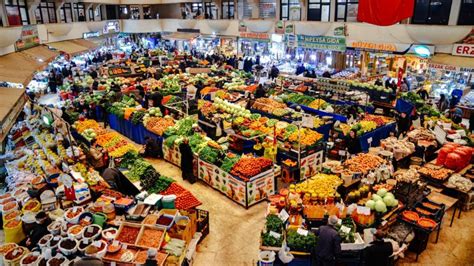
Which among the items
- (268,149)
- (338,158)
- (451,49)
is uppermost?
(451,49)

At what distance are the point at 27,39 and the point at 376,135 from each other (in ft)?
54.0

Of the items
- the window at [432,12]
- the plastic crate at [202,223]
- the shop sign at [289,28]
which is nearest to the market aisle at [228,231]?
the plastic crate at [202,223]

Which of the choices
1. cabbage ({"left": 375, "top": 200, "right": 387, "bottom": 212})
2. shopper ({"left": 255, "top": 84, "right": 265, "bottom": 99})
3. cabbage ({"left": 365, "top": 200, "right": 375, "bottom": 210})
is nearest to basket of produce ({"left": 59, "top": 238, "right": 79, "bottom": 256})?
cabbage ({"left": 365, "top": 200, "right": 375, "bottom": 210})

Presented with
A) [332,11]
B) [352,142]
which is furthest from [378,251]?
[332,11]

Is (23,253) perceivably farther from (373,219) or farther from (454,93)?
(454,93)

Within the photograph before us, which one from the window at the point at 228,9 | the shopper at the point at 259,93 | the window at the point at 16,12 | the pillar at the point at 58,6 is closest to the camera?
the shopper at the point at 259,93

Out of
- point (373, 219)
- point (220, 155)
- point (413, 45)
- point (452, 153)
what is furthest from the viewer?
point (413, 45)

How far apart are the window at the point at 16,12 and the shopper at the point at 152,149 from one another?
1109 centimetres

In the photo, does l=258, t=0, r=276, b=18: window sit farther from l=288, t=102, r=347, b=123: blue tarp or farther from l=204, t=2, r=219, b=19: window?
l=288, t=102, r=347, b=123: blue tarp

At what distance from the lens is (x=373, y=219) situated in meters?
7.56

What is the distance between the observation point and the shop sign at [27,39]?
53.0 ft

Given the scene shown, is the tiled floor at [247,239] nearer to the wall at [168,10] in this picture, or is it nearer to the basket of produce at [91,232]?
the basket of produce at [91,232]

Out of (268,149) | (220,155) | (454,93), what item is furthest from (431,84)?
(220,155)

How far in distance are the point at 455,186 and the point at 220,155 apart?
6207 millimetres
